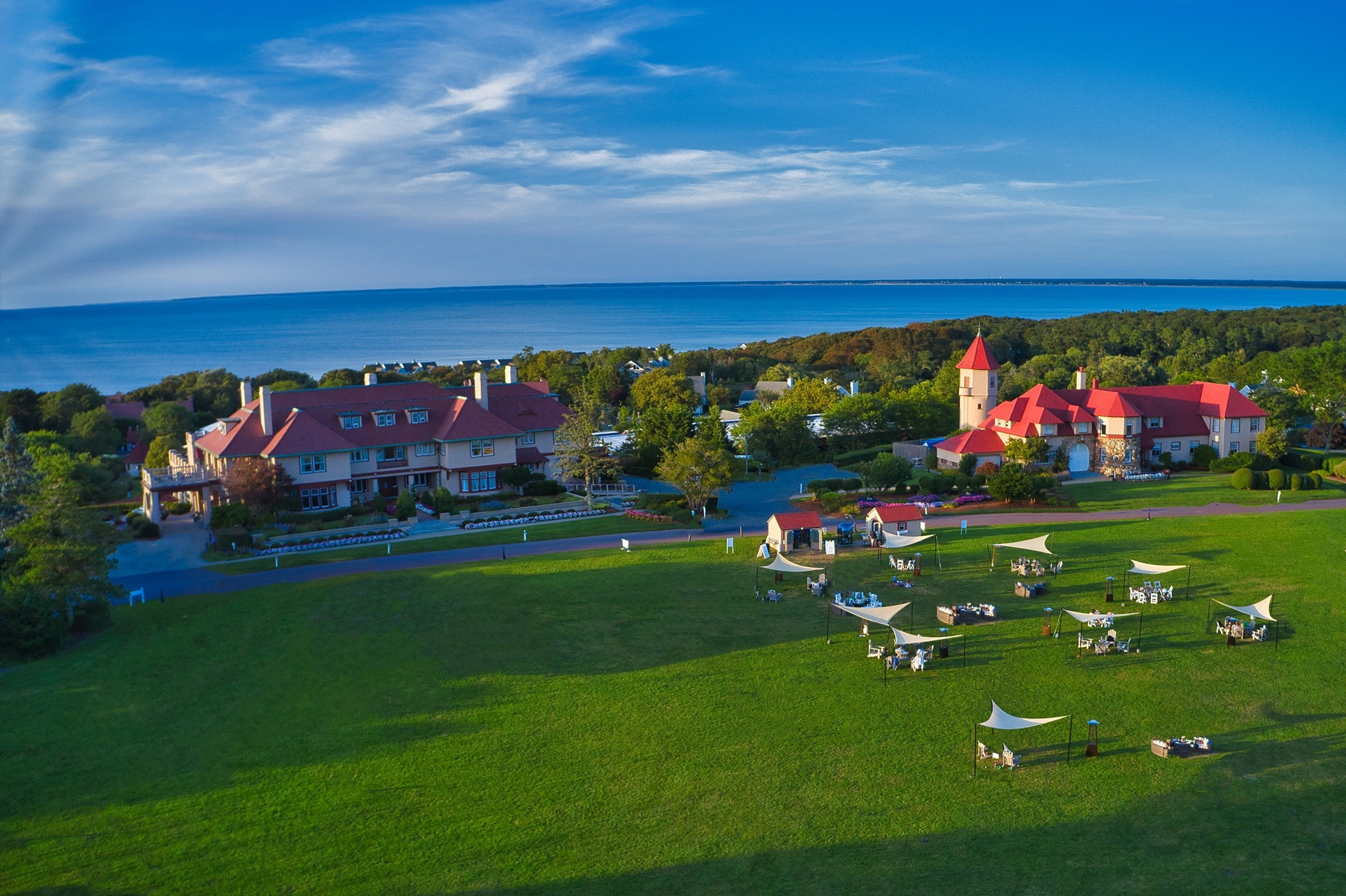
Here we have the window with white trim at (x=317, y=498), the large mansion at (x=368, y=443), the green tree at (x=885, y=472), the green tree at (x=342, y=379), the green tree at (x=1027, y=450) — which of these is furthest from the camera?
the green tree at (x=342, y=379)

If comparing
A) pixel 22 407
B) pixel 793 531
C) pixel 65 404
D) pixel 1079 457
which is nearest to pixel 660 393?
pixel 1079 457

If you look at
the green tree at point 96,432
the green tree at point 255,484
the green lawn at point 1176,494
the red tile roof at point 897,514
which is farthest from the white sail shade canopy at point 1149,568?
the green tree at point 96,432

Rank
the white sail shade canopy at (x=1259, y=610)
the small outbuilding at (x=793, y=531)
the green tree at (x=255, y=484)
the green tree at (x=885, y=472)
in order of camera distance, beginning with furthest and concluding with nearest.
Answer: the green tree at (x=885, y=472) < the green tree at (x=255, y=484) < the small outbuilding at (x=793, y=531) < the white sail shade canopy at (x=1259, y=610)

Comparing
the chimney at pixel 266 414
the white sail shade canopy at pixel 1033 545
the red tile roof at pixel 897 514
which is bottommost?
the white sail shade canopy at pixel 1033 545

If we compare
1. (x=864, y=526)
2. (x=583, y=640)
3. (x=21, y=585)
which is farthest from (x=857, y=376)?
(x=21, y=585)

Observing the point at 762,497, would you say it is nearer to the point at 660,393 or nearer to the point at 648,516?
the point at 648,516

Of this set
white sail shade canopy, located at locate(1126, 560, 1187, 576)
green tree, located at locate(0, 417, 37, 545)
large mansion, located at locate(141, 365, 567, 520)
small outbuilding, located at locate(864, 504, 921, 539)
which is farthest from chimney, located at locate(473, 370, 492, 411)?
white sail shade canopy, located at locate(1126, 560, 1187, 576)

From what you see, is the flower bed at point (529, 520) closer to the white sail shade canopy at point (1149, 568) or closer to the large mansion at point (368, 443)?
the large mansion at point (368, 443)

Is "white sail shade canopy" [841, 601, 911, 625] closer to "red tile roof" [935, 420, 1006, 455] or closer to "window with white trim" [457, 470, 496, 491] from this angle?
"window with white trim" [457, 470, 496, 491]
